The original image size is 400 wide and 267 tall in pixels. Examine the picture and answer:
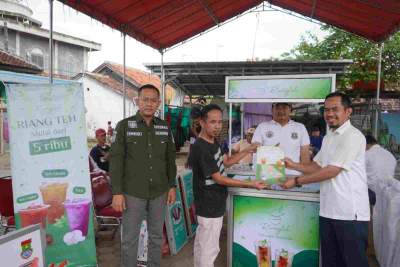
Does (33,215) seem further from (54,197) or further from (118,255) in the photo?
(118,255)

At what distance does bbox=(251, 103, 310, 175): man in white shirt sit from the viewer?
11.3ft

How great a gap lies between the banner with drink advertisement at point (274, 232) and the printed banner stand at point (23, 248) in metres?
1.53

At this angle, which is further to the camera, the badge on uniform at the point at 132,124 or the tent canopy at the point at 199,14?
the tent canopy at the point at 199,14

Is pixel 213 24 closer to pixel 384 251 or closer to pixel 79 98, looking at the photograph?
pixel 79 98

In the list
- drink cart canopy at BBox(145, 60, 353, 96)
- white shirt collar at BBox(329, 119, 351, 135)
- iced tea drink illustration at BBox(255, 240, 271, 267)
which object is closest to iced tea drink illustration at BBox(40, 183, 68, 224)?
iced tea drink illustration at BBox(255, 240, 271, 267)

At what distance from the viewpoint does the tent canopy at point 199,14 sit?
449cm

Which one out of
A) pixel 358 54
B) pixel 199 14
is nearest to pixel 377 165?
pixel 199 14

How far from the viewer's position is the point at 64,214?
288 cm

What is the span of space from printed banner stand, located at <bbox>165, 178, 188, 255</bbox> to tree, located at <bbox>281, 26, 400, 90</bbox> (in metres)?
6.42

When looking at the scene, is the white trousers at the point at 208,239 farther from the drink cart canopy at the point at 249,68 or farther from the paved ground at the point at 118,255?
the drink cart canopy at the point at 249,68

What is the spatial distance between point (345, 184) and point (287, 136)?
1.33 meters

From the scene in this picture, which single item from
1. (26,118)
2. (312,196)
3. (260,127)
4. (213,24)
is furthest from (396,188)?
(213,24)

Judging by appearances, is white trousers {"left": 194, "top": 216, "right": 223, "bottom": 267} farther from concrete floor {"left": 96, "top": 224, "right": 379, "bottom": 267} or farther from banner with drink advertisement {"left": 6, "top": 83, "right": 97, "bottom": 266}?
banner with drink advertisement {"left": 6, "top": 83, "right": 97, "bottom": 266}

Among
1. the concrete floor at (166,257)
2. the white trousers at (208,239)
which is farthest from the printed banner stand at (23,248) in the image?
the concrete floor at (166,257)
